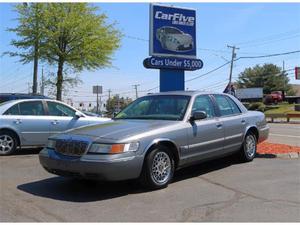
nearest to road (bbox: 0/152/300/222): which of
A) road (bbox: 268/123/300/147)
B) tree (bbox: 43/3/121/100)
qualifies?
road (bbox: 268/123/300/147)

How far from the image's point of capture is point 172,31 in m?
14.5

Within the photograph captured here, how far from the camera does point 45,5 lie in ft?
75.0

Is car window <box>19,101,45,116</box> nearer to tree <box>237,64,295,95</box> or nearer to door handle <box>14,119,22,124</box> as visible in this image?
door handle <box>14,119,22,124</box>

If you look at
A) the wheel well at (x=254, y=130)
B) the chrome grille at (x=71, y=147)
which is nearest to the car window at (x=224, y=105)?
the wheel well at (x=254, y=130)

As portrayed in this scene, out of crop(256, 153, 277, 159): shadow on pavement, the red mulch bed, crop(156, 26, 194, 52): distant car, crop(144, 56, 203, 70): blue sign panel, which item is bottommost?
crop(256, 153, 277, 159): shadow on pavement

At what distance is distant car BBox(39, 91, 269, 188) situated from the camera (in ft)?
21.2

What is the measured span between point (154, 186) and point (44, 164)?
1.77 meters

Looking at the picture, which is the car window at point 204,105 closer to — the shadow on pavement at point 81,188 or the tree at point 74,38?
the shadow on pavement at point 81,188

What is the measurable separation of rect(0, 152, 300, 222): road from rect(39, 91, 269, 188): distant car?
1.16ft

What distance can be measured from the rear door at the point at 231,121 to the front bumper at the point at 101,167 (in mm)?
2602

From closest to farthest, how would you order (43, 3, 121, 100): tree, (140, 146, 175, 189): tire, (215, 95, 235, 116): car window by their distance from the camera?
(140, 146, 175, 189): tire, (215, 95, 235, 116): car window, (43, 3, 121, 100): tree

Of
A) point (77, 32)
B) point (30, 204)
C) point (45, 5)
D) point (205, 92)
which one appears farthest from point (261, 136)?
point (45, 5)

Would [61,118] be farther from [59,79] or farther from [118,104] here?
[118,104]

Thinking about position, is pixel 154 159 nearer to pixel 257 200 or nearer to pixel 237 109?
pixel 257 200
